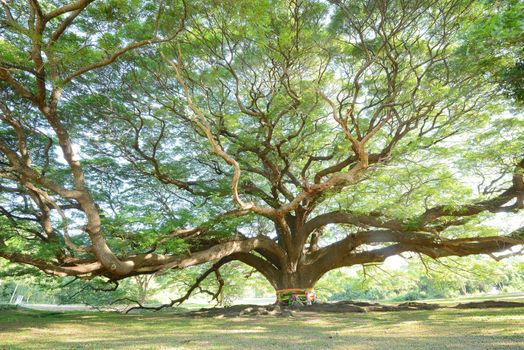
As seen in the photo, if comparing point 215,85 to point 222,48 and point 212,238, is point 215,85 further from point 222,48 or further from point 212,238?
point 212,238

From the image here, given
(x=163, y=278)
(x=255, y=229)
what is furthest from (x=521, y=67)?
(x=163, y=278)

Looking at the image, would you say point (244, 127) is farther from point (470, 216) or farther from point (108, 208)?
point (470, 216)

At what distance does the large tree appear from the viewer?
5.59 metres

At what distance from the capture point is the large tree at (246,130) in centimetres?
559

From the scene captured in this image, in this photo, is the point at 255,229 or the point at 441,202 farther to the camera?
the point at 255,229

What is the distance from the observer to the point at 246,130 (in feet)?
28.6

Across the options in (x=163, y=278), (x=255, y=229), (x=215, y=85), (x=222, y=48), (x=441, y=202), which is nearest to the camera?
(x=222, y=48)

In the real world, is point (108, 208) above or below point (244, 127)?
below

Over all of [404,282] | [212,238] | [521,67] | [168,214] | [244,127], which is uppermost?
[244,127]

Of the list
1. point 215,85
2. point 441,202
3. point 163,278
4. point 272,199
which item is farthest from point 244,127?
point 163,278

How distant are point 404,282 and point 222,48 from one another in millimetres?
12914

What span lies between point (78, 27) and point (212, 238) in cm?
513

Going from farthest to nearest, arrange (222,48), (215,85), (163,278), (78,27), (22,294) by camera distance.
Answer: (22,294) < (163,278) < (215,85) < (222,48) < (78,27)

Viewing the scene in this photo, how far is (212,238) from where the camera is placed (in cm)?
837
